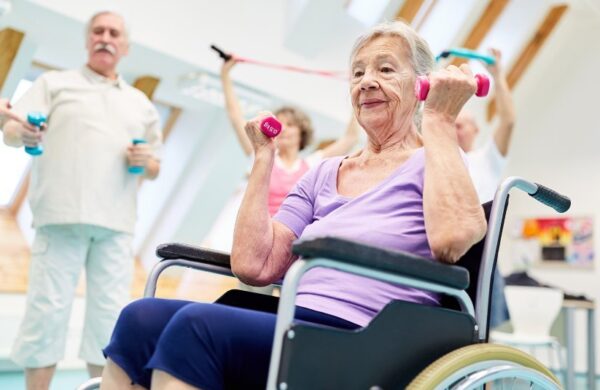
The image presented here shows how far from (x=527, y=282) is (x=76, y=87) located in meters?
3.10

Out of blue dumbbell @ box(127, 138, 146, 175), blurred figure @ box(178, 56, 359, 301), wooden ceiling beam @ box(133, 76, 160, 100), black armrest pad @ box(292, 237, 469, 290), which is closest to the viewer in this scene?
black armrest pad @ box(292, 237, 469, 290)

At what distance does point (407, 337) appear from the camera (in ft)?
3.34

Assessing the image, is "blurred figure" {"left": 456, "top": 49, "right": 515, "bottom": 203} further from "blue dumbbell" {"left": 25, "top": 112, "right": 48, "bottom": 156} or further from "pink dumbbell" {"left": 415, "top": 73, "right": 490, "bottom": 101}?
"blue dumbbell" {"left": 25, "top": 112, "right": 48, "bottom": 156}

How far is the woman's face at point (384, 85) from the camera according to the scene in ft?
4.30

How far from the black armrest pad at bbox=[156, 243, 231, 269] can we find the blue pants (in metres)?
0.22

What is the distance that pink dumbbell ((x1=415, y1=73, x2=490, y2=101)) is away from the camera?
3.70 ft

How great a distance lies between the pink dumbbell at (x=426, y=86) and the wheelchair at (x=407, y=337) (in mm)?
169

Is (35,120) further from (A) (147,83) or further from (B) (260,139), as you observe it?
(A) (147,83)

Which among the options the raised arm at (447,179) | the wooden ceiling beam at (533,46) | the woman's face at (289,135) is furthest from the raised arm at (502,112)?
the wooden ceiling beam at (533,46)

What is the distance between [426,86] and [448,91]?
4cm

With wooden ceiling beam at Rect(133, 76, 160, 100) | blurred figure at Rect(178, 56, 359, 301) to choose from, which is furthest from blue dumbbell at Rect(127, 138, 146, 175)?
wooden ceiling beam at Rect(133, 76, 160, 100)

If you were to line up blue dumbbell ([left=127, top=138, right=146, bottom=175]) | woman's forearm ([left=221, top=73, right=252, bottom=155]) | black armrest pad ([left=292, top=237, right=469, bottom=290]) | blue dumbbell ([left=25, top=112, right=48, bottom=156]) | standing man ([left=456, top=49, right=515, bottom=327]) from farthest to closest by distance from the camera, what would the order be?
woman's forearm ([left=221, top=73, right=252, bottom=155]) < standing man ([left=456, top=49, right=515, bottom=327]) < blue dumbbell ([left=127, top=138, right=146, bottom=175]) < blue dumbbell ([left=25, top=112, right=48, bottom=156]) < black armrest pad ([left=292, top=237, right=469, bottom=290])

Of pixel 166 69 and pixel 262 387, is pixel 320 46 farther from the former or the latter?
pixel 262 387

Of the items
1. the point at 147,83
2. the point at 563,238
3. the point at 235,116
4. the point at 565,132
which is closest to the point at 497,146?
the point at 235,116
